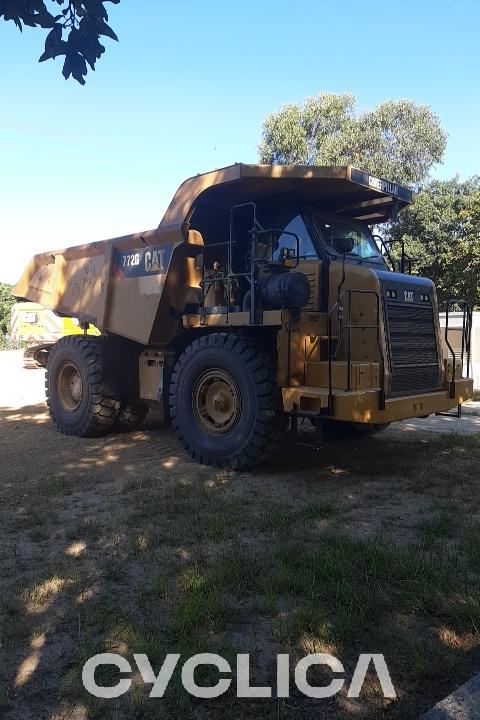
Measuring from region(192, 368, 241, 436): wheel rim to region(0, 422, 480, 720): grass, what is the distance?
3.24 feet

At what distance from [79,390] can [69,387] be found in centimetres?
39

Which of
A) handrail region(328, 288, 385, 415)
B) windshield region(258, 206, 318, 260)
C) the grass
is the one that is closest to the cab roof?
windshield region(258, 206, 318, 260)

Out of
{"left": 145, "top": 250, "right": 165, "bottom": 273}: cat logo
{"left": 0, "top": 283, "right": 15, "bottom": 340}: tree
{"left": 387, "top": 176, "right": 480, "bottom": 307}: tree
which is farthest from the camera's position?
{"left": 0, "top": 283, "right": 15, "bottom": 340}: tree

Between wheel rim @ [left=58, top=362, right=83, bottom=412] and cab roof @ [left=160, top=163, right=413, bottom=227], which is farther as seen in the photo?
wheel rim @ [left=58, top=362, right=83, bottom=412]

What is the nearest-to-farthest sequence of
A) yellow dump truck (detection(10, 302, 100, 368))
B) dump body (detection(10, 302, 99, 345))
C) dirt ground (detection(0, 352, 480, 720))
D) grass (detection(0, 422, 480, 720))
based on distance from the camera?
dirt ground (detection(0, 352, 480, 720))
grass (detection(0, 422, 480, 720))
yellow dump truck (detection(10, 302, 100, 368))
dump body (detection(10, 302, 99, 345))

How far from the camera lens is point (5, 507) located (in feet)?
16.2

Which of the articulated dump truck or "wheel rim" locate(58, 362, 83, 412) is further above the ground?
the articulated dump truck

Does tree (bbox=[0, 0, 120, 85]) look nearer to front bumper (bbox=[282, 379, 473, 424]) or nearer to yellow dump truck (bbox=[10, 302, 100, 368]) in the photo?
front bumper (bbox=[282, 379, 473, 424])

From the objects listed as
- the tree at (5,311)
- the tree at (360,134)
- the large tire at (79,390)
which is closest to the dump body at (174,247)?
the large tire at (79,390)

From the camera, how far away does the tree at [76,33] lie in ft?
11.6

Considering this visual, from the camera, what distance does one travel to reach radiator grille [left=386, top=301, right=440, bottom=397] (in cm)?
592

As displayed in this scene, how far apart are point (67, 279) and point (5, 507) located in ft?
15.4

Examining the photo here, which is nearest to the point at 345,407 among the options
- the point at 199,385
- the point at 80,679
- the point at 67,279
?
the point at 199,385

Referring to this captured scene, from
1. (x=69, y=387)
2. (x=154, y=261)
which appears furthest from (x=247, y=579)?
(x=69, y=387)
